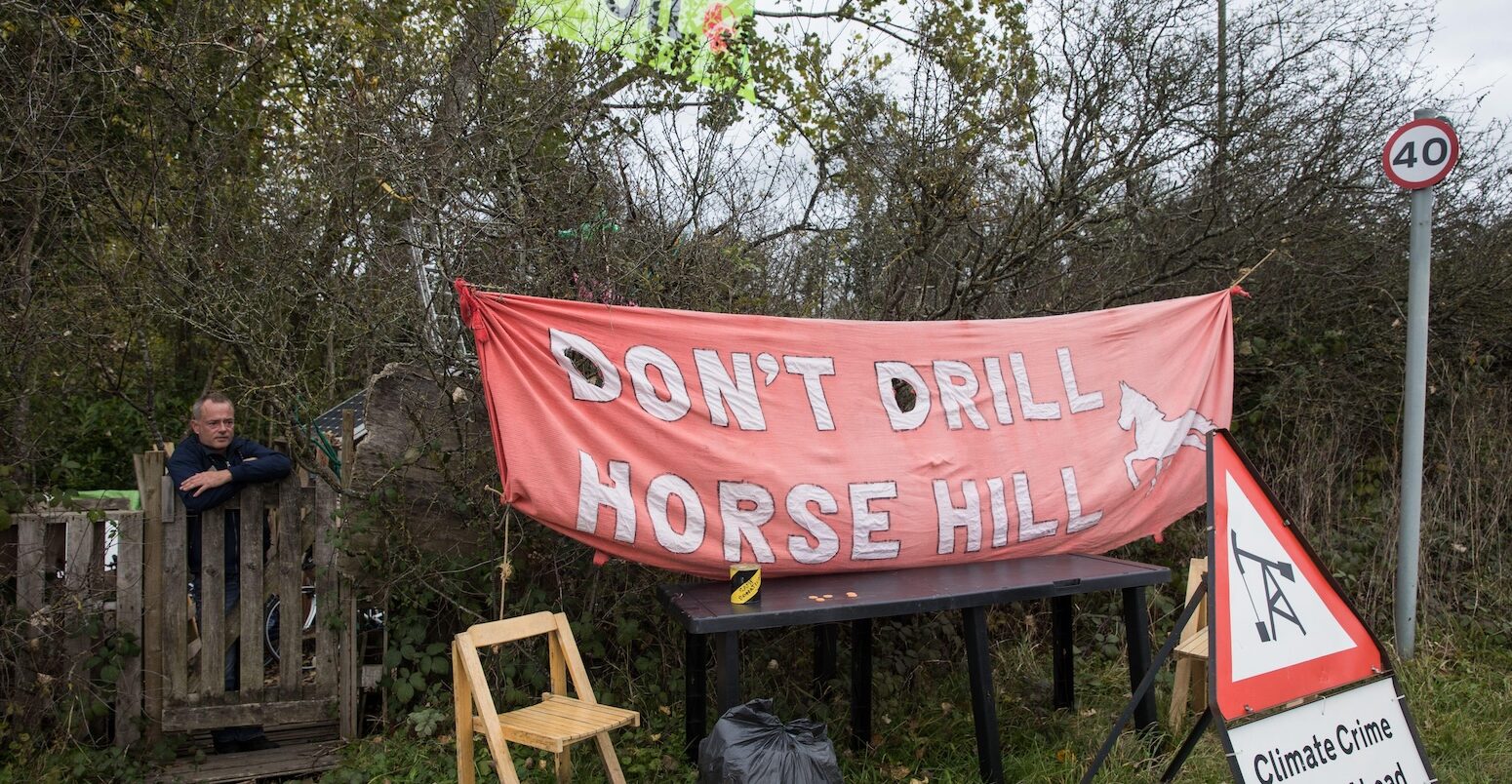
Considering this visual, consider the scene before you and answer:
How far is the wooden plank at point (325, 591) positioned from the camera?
4.35 m

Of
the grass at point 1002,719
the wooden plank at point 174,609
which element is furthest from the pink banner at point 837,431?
the wooden plank at point 174,609

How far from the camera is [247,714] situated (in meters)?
4.25

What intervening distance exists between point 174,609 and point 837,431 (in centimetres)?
300

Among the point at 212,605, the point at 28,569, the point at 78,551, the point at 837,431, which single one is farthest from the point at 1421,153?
the point at 28,569

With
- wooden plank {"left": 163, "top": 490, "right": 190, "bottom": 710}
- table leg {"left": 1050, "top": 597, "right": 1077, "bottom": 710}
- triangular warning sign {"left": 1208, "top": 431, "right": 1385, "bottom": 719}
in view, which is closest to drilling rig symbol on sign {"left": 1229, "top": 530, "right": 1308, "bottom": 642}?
triangular warning sign {"left": 1208, "top": 431, "right": 1385, "bottom": 719}

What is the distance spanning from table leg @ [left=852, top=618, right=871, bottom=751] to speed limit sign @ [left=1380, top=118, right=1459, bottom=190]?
3701mm

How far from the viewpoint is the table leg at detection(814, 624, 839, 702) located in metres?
4.67

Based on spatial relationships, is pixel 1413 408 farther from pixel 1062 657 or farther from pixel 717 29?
pixel 717 29

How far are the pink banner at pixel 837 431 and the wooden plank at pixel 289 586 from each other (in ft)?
3.99

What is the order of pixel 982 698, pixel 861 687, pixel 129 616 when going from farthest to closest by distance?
pixel 861 687 → pixel 129 616 → pixel 982 698

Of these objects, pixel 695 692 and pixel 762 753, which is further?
pixel 695 692

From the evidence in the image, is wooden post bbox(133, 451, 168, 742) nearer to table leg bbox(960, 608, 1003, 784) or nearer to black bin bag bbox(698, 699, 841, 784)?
black bin bag bbox(698, 699, 841, 784)

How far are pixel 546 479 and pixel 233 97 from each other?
4.80 m

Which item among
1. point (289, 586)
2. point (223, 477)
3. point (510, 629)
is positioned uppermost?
point (223, 477)
